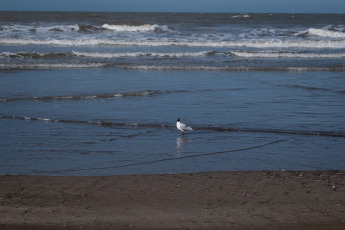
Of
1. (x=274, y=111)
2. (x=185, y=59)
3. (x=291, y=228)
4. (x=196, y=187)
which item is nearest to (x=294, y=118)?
(x=274, y=111)

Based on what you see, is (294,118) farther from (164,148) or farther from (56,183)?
(56,183)

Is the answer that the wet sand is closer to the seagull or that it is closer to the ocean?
the ocean

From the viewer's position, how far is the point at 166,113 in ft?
39.0

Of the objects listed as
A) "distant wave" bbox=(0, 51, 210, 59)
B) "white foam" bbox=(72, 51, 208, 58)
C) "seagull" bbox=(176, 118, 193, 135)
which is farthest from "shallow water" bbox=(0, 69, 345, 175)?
"white foam" bbox=(72, 51, 208, 58)

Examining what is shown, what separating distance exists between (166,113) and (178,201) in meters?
6.00

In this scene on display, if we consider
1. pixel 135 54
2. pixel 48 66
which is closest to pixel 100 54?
pixel 135 54

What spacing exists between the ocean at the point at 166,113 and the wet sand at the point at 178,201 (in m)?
0.69

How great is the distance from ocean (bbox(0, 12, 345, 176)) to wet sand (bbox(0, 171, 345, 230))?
0.69 m

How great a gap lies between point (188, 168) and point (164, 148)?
4.31ft

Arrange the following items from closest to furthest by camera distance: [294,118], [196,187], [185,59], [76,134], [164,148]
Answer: [196,187] < [164,148] < [76,134] < [294,118] < [185,59]

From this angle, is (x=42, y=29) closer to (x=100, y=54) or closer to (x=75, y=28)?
(x=75, y=28)

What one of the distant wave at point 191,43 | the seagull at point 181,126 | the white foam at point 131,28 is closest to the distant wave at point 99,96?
the seagull at point 181,126

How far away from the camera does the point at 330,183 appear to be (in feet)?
21.8

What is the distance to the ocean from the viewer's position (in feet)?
26.3
